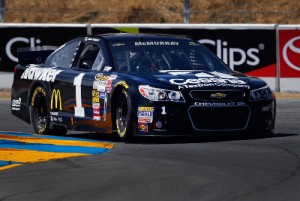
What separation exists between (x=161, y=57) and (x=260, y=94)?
1.44 meters

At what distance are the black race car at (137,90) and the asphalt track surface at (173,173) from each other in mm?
280

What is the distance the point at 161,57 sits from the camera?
43.4 feet

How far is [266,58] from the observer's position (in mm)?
21547

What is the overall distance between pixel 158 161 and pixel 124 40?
3262 mm

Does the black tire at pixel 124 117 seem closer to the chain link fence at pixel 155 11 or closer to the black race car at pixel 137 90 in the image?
the black race car at pixel 137 90

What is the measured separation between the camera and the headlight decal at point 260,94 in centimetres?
1230

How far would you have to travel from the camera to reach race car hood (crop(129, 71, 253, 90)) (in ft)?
39.7

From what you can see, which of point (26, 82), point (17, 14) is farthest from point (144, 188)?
point (17, 14)

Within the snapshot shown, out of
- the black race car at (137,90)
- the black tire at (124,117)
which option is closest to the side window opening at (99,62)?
the black race car at (137,90)

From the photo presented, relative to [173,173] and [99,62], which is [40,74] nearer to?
[99,62]

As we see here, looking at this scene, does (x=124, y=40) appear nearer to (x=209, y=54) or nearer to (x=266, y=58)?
(x=209, y=54)

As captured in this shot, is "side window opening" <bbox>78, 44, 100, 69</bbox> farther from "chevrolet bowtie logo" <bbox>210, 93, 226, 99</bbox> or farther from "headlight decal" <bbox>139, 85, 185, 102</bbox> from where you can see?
"chevrolet bowtie logo" <bbox>210, 93, 226, 99</bbox>

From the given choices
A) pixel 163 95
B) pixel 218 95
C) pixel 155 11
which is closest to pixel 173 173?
pixel 163 95

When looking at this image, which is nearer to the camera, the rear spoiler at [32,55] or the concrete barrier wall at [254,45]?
the rear spoiler at [32,55]
